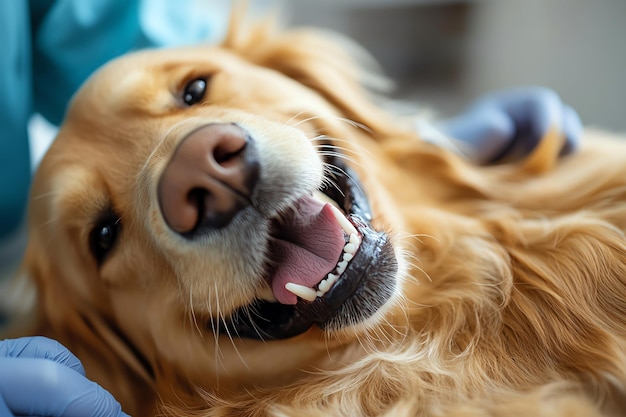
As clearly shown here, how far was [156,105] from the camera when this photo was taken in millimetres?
1103

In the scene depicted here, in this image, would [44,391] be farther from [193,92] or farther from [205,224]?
[193,92]

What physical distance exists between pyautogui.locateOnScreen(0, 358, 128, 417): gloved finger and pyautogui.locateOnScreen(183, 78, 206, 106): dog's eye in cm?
56

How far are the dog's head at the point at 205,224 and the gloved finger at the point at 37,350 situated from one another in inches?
7.7

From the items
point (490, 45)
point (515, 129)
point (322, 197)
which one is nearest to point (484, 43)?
point (490, 45)

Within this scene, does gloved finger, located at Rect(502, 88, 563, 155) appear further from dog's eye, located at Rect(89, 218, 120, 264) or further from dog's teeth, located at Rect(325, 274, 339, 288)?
dog's eye, located at Rect(89, 218, 120, 264)

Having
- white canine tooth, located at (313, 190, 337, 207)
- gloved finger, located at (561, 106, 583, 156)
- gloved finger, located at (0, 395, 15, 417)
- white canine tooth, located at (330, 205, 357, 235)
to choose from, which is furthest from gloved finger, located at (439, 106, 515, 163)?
gloved finger, located at (0, 395, 15, 417)

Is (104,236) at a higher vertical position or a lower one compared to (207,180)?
lower

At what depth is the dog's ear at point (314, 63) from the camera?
1402mm

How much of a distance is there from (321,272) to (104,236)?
0.44 meters

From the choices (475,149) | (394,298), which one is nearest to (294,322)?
(394,298)

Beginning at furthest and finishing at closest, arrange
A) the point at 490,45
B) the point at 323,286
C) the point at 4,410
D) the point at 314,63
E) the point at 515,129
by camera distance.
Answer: the point at 490,45 → the point at 515,129 → the point at 314,63 → the point at 323,286 → the point at 4,410

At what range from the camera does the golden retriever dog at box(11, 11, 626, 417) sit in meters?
0.88

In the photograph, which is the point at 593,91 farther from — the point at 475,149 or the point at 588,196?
the point at 588,196

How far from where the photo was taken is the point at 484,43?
333 centimetres
